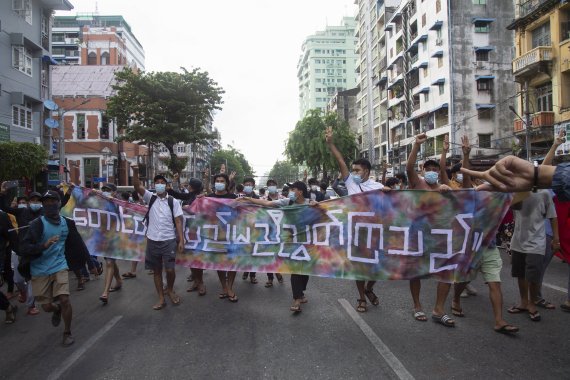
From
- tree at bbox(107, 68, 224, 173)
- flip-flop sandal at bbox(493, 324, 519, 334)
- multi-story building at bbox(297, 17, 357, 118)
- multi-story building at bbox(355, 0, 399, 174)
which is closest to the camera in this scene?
flip-flop sandal at bbox(493, 324, 519, 334)

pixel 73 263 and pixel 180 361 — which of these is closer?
pixel 180 361

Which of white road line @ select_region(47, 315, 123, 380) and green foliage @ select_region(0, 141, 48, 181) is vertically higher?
green foliage @ select_region(0, 141, 48, 181)

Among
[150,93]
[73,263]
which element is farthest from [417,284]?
[150,93]

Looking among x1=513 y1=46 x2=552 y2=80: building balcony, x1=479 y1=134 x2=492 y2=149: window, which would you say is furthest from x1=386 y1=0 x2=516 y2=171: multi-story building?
Result: x1=513 y1=46 x2=552 y2=80: building balcony

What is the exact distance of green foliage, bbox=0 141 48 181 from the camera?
53.7 feet

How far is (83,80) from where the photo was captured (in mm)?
43188

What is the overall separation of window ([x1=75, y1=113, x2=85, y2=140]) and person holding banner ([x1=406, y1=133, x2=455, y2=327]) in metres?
40.8

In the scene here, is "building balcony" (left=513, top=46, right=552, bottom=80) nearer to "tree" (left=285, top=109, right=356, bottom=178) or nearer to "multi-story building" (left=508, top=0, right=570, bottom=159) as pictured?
"multi-story building" (left=508, top=0, right=570, bottom=159)

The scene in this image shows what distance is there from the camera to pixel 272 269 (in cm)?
605

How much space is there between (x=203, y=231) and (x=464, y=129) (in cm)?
3415

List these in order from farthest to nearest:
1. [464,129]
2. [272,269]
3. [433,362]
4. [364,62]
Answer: [364,62]
[464,129]
[272,269]
[433,362]

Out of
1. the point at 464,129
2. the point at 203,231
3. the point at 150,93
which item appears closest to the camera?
the point at 203,231

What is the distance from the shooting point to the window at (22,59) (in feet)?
72.5

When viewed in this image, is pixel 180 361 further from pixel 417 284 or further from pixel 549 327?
Result: pixel 549 327
